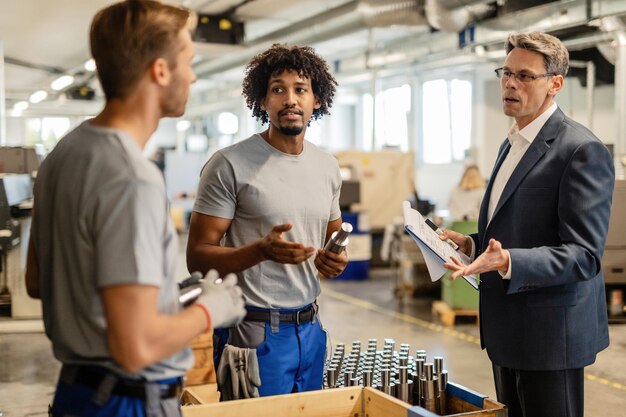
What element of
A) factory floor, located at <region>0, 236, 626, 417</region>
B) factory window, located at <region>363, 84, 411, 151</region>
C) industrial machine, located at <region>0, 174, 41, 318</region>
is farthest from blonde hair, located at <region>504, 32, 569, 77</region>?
factory window, located at <region>363, 84, 411, 151</region>

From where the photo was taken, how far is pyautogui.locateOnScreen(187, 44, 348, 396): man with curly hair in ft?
6.91

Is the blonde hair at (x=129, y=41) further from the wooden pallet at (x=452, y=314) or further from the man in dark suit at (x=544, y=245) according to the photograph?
the wooden pallet at (x=452, y=314)

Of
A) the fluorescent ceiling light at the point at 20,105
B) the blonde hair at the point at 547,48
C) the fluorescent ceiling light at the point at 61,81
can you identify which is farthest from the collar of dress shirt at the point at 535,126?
the fluorescent ceiling light at the point at 20,105

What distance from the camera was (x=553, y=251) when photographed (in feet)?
6.21

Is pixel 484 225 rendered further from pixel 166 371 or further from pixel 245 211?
pixel 166 371

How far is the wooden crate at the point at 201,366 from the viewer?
401cm

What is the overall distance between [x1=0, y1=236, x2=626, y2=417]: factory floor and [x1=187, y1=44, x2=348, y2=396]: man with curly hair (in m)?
2.86

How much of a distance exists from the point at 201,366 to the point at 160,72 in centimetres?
303

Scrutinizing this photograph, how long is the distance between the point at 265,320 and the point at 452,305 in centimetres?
500

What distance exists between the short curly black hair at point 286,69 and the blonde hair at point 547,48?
2.02 ft

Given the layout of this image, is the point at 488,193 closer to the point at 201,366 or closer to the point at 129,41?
the point at 129,41

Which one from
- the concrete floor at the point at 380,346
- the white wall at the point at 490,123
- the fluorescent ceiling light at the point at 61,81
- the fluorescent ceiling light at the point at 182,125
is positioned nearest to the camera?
the concrete floor at the point at 380,346

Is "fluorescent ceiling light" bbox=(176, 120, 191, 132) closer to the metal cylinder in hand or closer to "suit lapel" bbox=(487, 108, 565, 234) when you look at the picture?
the metal cylinder in hand

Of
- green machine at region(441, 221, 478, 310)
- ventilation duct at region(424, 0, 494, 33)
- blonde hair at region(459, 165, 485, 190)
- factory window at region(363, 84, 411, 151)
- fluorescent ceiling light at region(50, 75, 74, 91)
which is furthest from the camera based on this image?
Result: factory window at region(363, 84, 411, 151)
